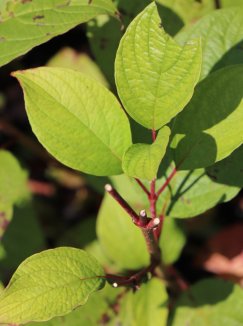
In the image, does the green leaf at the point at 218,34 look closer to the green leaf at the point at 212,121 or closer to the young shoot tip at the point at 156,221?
the green leaf at the point at 212,121

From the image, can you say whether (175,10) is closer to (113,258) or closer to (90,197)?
(113,258)

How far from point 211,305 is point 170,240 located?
0.67 ft

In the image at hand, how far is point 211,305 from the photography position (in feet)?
4.94

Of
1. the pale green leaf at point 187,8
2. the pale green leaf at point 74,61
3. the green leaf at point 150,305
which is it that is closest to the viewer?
the green leaf at point 150,305

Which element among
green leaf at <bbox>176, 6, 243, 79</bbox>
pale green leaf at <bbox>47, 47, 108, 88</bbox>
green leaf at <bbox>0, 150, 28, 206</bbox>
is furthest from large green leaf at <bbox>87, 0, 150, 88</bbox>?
pale green leaf at <bbox>47, 47, 108, 88</bbox>

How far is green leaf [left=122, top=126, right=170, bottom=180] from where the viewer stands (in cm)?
95

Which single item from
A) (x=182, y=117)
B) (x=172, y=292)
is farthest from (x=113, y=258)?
(x=182, y=117)

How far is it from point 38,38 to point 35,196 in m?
1.02

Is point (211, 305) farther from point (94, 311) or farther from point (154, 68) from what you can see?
point (154, 68)

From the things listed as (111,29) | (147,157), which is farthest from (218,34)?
(147,157)

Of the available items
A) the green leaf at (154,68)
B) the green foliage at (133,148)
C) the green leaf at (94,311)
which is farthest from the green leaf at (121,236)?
the green leaf at (154,68)

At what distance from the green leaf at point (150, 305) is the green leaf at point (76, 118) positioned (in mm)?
440

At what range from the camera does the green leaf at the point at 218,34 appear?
4.31 ft

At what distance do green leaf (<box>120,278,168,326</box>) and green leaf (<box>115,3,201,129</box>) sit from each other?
0.57m
